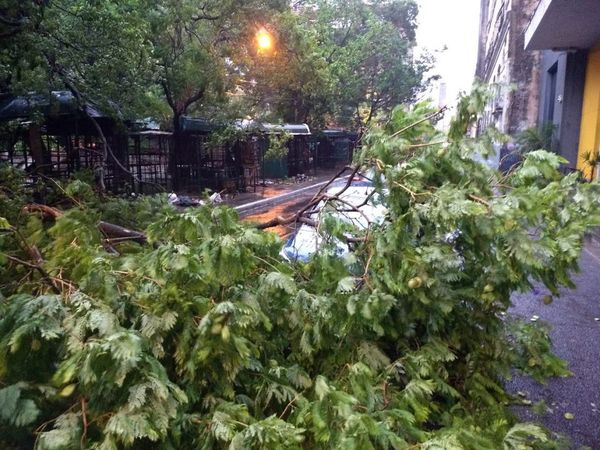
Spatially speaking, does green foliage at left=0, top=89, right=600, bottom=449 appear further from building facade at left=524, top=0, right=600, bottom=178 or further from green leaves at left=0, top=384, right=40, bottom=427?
building facade at left=524, top=0, right=600, bottom=178

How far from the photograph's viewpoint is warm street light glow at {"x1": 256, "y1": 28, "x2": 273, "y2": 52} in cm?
1457

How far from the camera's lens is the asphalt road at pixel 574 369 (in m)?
4.45

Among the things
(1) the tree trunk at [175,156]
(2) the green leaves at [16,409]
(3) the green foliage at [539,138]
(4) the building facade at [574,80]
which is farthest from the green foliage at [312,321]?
(1) the tree trunk at [175,156]

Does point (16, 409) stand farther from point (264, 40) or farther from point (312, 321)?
point (264, 40)

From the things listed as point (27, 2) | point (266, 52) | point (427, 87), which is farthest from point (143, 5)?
point (427, 87)

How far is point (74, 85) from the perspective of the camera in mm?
9695

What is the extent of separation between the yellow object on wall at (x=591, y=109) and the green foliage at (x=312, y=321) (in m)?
13.2

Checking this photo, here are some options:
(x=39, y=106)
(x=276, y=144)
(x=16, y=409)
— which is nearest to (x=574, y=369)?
(x=16, y=409)

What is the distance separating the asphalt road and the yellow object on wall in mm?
7684

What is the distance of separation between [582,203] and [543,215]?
0.28 m

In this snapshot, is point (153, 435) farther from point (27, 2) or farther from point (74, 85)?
point (74, 85)

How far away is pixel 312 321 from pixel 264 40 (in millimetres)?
13614

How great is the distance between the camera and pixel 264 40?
1504cm

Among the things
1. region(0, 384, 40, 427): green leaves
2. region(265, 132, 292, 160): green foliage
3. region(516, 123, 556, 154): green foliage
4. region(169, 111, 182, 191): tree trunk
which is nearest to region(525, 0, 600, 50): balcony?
region(516, 123, 556, 154): green foliage
